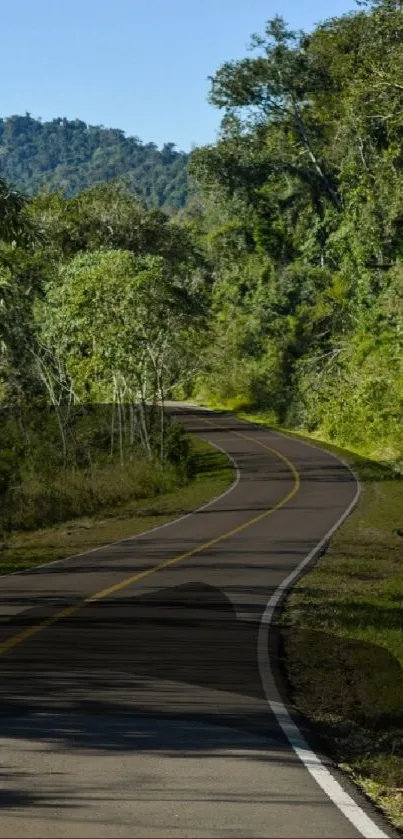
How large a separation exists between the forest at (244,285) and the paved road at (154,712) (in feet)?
17.0

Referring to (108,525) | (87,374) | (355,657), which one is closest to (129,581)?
(355,657)

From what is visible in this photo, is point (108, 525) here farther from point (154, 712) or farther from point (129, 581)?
point (154, 712)

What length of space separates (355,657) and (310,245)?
77.3m

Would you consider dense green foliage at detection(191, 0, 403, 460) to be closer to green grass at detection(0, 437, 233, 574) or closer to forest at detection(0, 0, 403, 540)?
forest at detection(0, 0, 403, 540)

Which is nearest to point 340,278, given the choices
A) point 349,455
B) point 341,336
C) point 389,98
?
point 341,336

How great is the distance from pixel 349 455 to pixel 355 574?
37311mm

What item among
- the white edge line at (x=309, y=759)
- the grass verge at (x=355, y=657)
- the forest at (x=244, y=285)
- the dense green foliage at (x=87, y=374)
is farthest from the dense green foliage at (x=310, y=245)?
the white edge line at (x=309, y=759)

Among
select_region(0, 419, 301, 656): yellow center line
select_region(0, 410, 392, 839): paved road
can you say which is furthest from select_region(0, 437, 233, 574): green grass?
select_region(0, 410, 392, 839): paved road

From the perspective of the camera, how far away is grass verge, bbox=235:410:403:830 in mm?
9977

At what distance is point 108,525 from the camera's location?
122ft

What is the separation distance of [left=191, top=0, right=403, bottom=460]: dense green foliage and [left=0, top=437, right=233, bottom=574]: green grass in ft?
46.4

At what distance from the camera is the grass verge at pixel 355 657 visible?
9977 mm

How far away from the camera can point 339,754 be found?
10.1 metres

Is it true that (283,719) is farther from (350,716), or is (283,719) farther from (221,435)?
(221,435)
